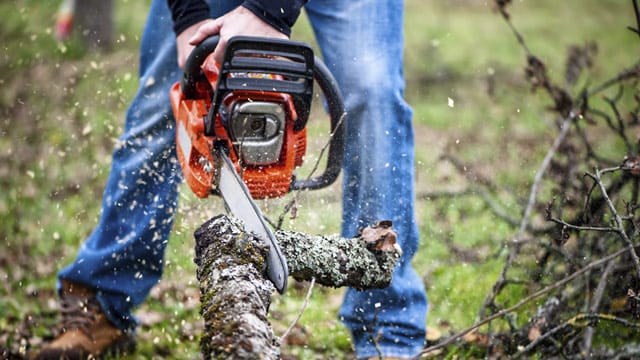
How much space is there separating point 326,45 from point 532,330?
115 cm

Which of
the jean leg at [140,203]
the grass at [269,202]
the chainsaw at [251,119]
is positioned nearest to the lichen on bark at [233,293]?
the chainsaw at [251,119]

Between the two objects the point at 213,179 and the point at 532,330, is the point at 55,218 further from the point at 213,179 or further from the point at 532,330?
the point at 532,330

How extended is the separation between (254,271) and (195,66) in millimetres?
761

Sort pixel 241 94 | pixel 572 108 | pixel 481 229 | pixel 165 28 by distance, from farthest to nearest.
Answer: pixel 481 229 → pixel 572 108 → pixel 165 28 → pixel 241 94

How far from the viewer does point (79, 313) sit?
9.51ft

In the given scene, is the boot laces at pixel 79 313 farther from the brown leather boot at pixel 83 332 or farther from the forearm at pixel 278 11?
the forearm at pixel 278 11

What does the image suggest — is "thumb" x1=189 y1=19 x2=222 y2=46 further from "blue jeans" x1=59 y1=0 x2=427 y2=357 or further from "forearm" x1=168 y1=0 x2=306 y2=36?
"blue jeans" x1=59 y1=0 x2=427 y2=357

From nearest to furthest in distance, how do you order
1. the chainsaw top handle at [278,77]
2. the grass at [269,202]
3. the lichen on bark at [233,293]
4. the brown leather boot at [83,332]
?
the lichen on bark at [233,293] < the chainsaw top handle at [278,77] < the brown leather boot at [83,332] < the grass at [269,202]

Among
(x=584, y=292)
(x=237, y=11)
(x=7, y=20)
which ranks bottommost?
(x=7, y=20)

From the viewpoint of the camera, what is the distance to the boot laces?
2869 mm

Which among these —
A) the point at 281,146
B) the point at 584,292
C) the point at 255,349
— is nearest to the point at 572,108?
the point at 584,292

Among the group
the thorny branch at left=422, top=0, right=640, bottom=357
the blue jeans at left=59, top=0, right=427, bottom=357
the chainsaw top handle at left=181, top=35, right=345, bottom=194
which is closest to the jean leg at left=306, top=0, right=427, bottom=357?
the blue jeans at left=59, top=0, right=427, bottom=357

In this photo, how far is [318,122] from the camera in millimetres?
2801

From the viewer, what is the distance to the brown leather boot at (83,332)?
9.21 ft
